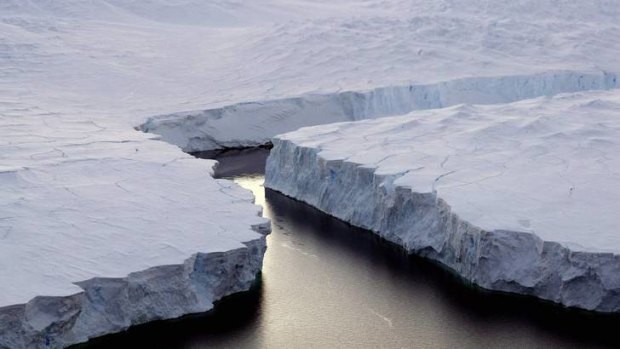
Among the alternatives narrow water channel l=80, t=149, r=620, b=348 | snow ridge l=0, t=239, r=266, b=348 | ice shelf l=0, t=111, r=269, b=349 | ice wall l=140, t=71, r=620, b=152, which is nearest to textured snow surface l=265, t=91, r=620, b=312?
narrow water channel l=80, t=149, r=620, b=348

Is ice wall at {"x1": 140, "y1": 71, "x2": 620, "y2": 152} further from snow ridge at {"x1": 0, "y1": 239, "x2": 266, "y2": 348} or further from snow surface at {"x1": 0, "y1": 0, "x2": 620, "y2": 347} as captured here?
snow ridge at {"x1": 0, "y1": 239, "x2": 266, "y2": 348}

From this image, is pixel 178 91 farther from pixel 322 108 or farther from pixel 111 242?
pixel 111 242

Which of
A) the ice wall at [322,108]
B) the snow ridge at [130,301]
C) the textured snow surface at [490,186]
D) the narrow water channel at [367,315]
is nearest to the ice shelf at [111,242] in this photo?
the snow ridge at [130,301]

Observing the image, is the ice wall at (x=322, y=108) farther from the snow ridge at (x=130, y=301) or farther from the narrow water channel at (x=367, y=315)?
the snow ridge at (x=130, y=301)

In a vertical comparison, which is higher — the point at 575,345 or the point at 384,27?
the point at 384,27

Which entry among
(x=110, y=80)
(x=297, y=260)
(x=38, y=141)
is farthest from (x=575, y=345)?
(x=110, y=80)

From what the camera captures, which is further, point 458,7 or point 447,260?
point 458,7

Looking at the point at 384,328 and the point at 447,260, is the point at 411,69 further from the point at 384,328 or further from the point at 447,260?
the point at 384,328
